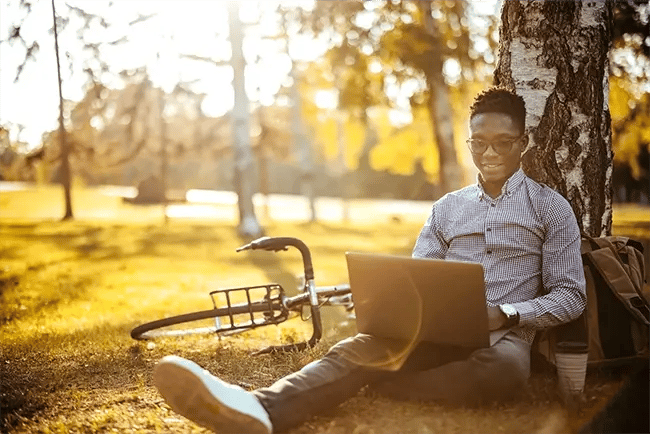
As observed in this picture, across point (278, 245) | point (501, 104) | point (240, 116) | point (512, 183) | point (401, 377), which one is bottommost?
point (401, 377)

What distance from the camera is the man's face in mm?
3604

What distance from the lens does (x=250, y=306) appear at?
15.7 ft

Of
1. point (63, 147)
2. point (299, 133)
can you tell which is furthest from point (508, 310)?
point (299, 133)

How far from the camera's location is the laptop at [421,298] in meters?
3.00

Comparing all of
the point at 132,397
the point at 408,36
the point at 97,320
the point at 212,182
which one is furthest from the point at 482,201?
the point at 212,182

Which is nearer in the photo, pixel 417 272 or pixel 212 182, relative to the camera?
pixel 417 272

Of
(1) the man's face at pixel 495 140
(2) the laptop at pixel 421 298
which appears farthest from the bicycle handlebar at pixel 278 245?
(1) the man's face at pixel 495 140

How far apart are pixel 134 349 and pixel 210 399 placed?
2.60m

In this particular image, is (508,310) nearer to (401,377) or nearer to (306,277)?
(401,377)

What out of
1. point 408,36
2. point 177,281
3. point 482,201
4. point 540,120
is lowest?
point 177,281

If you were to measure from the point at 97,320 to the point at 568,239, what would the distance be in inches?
192

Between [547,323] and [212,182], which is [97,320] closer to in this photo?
[547,323]

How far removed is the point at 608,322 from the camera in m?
3.45

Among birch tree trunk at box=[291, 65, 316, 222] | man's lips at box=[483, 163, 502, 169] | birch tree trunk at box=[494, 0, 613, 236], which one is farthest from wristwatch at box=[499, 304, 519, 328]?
birch tree trunk at box=[291, 65, 316, 222]
